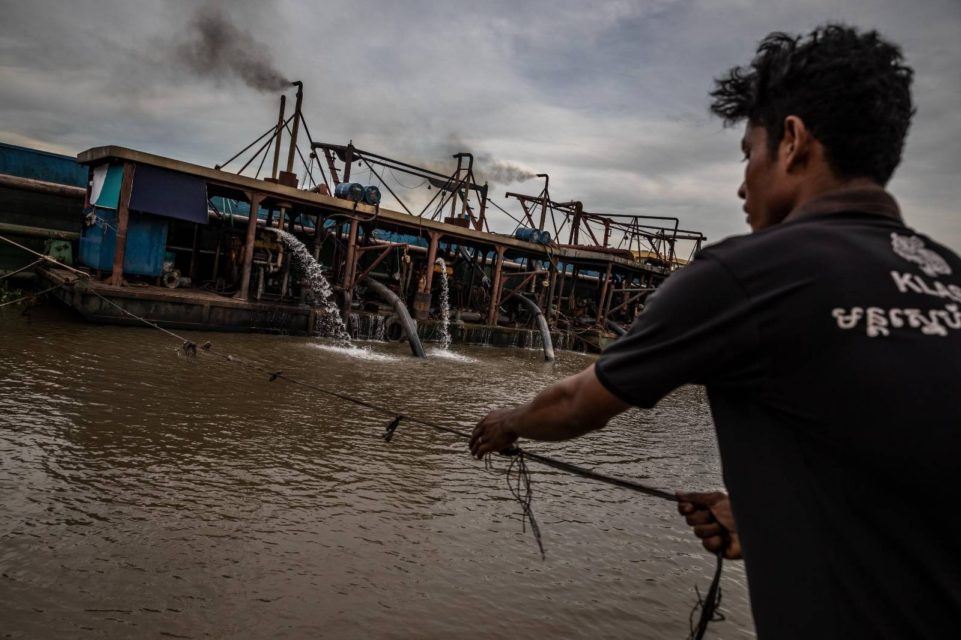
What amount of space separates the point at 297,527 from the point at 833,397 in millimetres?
3226

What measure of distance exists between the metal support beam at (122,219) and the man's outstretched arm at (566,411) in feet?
40.0

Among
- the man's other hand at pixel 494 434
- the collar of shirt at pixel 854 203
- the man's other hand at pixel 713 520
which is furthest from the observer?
the man's other hand at pixel 494 434

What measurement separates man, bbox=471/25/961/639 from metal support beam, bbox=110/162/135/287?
12.7 meters

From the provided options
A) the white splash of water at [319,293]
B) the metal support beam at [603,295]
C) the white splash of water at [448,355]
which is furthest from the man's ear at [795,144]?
the metal support beam at [603,295]

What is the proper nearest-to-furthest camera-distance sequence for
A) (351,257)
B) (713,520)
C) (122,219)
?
(713,520) < (122,219) < (351,257)

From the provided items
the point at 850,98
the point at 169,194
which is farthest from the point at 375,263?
the point at 850,98

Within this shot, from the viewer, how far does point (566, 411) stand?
1357mm

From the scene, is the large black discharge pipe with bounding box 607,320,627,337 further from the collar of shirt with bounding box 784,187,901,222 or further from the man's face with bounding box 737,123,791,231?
the collar of shirt with bounding box 784,187,901,222

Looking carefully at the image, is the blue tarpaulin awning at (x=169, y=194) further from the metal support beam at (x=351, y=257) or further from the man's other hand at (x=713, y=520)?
the man's other hand at (x=713, y=520)

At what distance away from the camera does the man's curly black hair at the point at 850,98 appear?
1.15m

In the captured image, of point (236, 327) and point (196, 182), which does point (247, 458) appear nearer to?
point (236, 327)

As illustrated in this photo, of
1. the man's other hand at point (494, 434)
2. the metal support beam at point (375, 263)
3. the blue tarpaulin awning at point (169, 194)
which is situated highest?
the blue tarpaulin awning at point (169, 194)

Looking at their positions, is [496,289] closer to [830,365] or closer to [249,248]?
[249,248]

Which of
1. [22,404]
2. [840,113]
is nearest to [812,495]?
[840,113]
